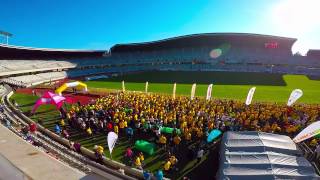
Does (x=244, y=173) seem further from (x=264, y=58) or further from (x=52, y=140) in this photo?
(x=264, y=58)

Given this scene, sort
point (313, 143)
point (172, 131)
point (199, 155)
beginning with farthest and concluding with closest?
point (172, 131)
point (313, 143)
point (199, 155)

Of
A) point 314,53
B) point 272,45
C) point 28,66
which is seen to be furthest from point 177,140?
point 314,53

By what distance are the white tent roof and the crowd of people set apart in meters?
2.61

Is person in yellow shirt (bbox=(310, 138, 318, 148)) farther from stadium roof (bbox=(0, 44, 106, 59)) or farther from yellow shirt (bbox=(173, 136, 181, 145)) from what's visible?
stadium roof (bbox=(0, 44, 106, 59))

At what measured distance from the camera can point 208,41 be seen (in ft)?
301

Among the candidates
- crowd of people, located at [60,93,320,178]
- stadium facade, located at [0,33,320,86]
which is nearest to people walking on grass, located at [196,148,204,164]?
crowd of people, located at [60,93,320,178]

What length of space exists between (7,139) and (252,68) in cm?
7479

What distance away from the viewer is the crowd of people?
71.6 feet

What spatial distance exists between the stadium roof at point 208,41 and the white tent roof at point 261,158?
236ft

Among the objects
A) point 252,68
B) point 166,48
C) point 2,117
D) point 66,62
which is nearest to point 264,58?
point 252,68

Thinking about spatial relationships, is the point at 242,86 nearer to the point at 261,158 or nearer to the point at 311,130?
the point at 311,130

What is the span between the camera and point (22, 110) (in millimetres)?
33844

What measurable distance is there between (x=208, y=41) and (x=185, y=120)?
7060 centimetres

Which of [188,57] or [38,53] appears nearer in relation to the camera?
[38,53]
